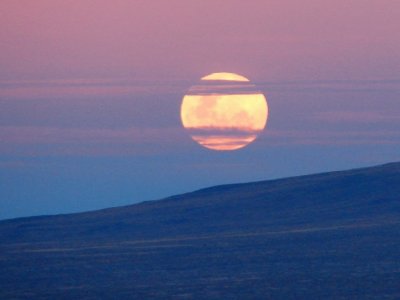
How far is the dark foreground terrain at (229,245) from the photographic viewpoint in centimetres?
3431

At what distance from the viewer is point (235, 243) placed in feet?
164

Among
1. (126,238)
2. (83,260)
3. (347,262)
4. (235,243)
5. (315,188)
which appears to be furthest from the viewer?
(315,188)

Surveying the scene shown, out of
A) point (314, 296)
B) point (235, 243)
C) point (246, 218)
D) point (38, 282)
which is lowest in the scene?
point (314, 296)

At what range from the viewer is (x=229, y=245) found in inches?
1940

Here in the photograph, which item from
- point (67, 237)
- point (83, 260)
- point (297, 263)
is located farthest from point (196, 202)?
point (297, 263)

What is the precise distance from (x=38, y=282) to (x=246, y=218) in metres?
27.3

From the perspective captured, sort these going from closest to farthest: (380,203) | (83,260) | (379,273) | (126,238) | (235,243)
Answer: (379,273) < (83,260) < (235,243) < (126,238) < (380,203)

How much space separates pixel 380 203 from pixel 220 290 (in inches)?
1238

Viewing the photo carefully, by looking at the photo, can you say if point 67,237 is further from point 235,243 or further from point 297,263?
Result: point 297,263

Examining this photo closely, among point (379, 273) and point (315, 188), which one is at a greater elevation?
point (315, 188)

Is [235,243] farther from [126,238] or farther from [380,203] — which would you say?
[380,203]

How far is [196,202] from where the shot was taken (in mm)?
72188

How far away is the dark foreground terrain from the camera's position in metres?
34.3

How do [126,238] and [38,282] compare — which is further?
[126,238]
